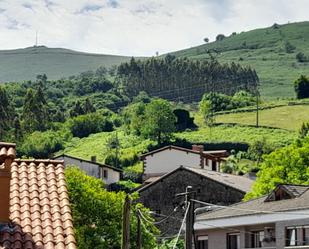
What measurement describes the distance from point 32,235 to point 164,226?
7361 centimetres

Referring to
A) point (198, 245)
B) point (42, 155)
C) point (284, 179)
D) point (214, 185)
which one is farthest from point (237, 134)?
point (198, 245)

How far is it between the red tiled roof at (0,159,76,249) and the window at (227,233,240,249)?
3991 cm

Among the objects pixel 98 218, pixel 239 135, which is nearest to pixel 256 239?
pixel 98 218

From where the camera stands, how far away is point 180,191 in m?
92.6

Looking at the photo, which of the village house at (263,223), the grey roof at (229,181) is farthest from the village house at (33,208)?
the grey roof at (229,181)

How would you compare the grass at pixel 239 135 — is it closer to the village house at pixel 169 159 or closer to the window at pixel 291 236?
the village house at pixel 169 159

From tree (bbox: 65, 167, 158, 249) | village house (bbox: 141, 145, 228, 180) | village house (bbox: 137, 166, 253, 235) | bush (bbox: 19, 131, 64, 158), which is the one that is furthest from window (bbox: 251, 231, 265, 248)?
bush (bbox: 19, 131, 64, 158)

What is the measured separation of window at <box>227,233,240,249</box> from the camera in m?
60.0

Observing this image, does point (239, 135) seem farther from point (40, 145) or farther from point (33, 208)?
point (33, 208)

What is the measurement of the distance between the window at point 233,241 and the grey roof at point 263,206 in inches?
48.8

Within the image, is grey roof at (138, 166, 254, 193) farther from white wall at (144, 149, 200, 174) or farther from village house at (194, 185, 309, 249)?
white wall at (144, 149, 200, 174)

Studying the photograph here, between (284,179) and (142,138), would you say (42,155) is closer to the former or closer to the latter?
(142,138)

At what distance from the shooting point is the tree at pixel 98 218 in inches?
2345

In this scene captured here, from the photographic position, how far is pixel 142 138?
190 meters
